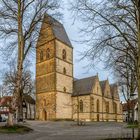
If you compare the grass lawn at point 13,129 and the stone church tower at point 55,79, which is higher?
the stone church tower at point 55,79

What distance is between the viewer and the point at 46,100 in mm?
82438

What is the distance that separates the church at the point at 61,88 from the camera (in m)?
81.6

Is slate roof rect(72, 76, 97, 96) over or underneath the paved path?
over

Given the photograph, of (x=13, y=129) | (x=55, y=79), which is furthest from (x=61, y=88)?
(x=13, y=129)

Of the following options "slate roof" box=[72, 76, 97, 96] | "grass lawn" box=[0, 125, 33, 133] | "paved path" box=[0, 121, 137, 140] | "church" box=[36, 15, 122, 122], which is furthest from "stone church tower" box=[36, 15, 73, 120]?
"grass lawn" box=[0, 125, 33, 133]

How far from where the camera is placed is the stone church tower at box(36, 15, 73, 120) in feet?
266

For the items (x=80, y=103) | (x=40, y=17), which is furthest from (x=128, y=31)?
(x=80, y=103)

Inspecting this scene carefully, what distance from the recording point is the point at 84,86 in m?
92.2

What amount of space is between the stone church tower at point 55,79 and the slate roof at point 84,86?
2.29m

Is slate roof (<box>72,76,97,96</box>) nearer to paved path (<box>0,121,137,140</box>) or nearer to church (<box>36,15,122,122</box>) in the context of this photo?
church (<box>36,15,122,122</box>)

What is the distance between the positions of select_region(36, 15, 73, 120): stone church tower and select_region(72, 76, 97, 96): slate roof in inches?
90.3

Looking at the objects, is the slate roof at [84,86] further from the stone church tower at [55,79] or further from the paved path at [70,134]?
the paved path at [70,134]

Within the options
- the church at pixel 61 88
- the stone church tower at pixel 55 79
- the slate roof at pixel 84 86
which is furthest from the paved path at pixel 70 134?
the slate roof at pixel 84 86

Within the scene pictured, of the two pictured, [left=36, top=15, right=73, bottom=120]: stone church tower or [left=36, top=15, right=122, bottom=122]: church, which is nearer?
[left=36, top=15, right=73, bottom=120]: stone church tower
